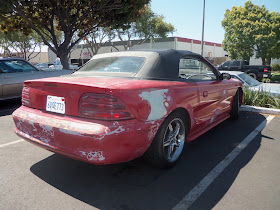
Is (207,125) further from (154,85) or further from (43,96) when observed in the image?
(43,96)

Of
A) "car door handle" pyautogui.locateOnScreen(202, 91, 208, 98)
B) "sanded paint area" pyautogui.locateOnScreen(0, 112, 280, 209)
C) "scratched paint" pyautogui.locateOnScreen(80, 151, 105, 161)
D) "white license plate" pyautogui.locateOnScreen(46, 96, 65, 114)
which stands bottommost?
"sanded paint area" pyautogui.locateOnScreen(0, 112, 280, 209)

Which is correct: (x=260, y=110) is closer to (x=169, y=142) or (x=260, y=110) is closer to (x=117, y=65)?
(x=169, y=142)

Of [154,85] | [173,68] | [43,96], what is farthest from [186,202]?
[43,96]

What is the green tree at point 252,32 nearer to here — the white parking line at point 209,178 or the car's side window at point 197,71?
the car's side window at point 197,71

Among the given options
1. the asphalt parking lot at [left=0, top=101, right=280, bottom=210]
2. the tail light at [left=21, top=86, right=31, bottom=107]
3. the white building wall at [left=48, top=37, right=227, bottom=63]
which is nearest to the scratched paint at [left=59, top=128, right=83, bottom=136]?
the asphalt parking lot at [left=0, top=101, right=280, bottom=210]

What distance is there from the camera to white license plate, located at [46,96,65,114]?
2.54 m

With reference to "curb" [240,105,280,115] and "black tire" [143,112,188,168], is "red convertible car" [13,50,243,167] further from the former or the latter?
"curb" [240,105,280,115]

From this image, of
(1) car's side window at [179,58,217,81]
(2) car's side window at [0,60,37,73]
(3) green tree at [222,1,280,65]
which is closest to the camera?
(1) car's side window at [179,58,217,81]

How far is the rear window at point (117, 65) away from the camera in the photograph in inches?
121

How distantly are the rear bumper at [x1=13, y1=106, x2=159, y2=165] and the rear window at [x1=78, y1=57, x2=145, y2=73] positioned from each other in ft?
2.94

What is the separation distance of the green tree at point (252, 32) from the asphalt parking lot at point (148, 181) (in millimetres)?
24774

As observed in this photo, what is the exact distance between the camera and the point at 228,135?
4.42m

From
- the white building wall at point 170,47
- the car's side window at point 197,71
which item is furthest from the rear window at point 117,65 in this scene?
the white building wall at point 170,47

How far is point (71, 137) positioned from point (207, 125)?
240 cm
